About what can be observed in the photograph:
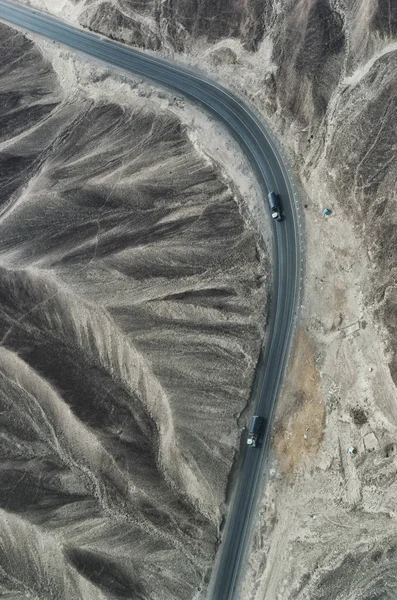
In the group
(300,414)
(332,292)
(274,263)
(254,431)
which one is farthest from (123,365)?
(332,292)

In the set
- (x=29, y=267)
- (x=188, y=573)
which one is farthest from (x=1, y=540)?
(x=29, y=267)

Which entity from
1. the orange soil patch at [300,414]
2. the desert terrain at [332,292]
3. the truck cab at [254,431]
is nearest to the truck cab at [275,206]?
the desert terrain at [332,292]

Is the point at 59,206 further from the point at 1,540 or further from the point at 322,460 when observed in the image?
the point at 322,460

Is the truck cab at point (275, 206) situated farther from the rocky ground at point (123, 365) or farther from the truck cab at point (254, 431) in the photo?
the truck cab at point (254, 431)

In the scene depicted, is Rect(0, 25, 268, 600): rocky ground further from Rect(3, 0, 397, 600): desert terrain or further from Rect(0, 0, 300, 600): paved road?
Rect(3, 0, 397, 600): desert terrain

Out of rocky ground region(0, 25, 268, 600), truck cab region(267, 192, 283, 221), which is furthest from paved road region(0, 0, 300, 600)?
rocky ground region(0, 25, 268, 600)

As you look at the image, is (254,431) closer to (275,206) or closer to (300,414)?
(300,414)
